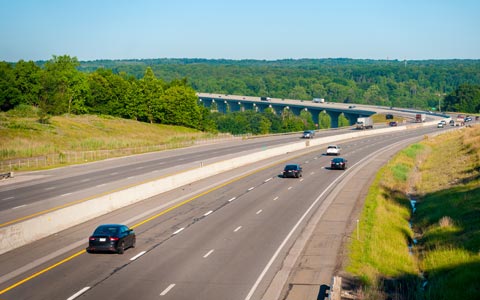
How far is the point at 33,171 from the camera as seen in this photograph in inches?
2516

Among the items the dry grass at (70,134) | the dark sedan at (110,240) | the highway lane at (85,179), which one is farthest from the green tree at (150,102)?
the dark sedan at (110,240)

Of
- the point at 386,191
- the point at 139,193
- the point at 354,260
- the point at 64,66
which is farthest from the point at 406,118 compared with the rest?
the point at 354,260

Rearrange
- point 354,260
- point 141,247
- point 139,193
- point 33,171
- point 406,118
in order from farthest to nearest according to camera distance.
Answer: point 406,118 < point 33,171 < point 139,193 < point 141,247 < point 354,260

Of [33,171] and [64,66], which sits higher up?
[64,66]

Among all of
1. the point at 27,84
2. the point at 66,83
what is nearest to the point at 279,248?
the point at 27,84

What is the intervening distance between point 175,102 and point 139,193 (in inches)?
3889

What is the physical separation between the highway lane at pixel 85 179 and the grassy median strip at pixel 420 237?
806 inches

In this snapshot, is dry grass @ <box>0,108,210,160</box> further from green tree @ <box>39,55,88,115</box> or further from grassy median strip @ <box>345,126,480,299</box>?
grassy median strip @ <box>345,126,480,299</box>

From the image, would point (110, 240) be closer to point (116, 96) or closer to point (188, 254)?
point (188, 254)

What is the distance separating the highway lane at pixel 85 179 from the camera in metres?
42.5

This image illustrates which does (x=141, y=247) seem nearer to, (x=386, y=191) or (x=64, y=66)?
(x=386, y=191)

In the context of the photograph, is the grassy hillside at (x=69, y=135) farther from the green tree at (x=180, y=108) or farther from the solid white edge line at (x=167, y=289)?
the solid white edge line at (x=167, y=289)

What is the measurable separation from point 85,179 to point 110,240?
101 ft

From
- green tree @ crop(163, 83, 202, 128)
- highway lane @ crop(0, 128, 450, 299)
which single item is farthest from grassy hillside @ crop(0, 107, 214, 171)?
highway lane @ crop(0, 128, 450, 299)
